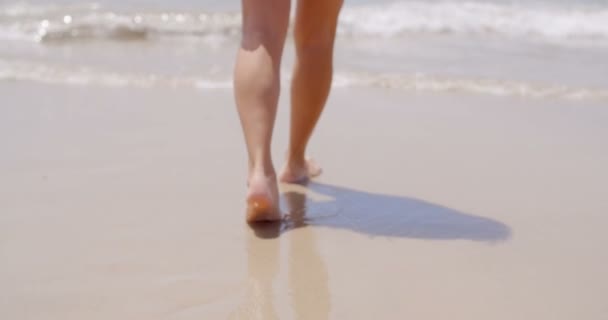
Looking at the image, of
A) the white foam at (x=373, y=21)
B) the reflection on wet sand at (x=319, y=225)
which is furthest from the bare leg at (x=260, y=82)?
the white foam at (x=373, y=21)

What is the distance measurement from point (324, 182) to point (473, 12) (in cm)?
433

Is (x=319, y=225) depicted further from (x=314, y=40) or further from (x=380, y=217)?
(x=314, y=40)

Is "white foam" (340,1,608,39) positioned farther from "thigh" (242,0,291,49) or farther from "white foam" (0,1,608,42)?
"thigh" (242,0,291,49)

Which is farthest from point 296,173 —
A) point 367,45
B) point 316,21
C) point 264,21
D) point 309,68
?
point 367,45

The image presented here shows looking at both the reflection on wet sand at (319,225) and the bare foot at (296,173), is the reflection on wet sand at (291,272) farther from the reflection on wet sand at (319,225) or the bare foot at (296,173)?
the bare foot at (296,173)

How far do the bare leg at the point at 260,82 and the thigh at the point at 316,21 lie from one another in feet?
0.68

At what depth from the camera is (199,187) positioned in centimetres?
215

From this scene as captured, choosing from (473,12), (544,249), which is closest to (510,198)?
(544,249)

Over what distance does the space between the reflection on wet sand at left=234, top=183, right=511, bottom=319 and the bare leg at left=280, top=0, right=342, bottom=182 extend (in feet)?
0.43

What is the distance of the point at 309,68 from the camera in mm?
2088

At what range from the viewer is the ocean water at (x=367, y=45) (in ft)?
12.0

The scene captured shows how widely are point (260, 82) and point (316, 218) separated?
0.36 meters

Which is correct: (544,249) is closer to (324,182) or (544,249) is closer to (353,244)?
(353,244)

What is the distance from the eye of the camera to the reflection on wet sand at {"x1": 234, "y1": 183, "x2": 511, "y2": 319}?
1495 millimetres
